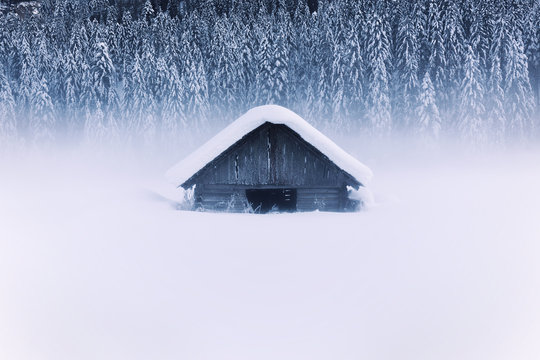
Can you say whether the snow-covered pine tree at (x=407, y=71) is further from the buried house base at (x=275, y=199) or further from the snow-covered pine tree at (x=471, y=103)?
the buried house base at (x=275, y=199)

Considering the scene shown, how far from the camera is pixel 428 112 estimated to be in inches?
1485

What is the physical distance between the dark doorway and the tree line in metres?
23.8

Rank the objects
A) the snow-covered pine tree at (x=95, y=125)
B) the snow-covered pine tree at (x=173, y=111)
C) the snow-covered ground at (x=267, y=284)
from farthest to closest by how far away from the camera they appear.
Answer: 1. the snow-covered pine tree at (x=173, y=111)
2. the snow-covered pine tree at (x=95, y=125)
3. the snow-covered ground at (x=267, y=284)

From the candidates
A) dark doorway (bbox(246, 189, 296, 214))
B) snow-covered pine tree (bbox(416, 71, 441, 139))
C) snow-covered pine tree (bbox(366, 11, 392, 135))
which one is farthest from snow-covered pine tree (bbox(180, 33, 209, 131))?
dark doorway (bbox(246, 189, 296, 214))

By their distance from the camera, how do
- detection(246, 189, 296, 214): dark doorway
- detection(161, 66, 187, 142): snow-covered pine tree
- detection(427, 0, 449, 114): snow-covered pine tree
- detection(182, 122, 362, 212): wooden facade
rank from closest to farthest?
detection(182, 122, 362, 212): wooden facade < detection(246, 189, 296, 214): dark doorway < detection(427, 0, 449, 114): snow-covered pine tree < detection(161, 66, 187, 142): snow-covered pine tree

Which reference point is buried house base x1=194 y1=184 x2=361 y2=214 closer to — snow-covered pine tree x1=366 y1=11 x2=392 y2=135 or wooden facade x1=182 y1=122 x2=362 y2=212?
wooden facade x1=182 y1=122 x2=362 y2=212

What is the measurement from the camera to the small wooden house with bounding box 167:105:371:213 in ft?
54.6

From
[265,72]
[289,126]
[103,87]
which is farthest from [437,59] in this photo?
[103,87]

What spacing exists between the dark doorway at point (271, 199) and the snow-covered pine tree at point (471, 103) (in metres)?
26.3

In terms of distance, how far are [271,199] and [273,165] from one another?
1.59m

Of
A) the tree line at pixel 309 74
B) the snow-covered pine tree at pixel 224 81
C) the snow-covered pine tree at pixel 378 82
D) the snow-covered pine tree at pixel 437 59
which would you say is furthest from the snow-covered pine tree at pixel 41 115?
the snow-covered pine tree at pixel 437 59

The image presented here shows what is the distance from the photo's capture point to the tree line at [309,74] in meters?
39.3

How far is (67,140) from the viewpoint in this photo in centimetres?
4634

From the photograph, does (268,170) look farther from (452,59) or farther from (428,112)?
(452,59)
